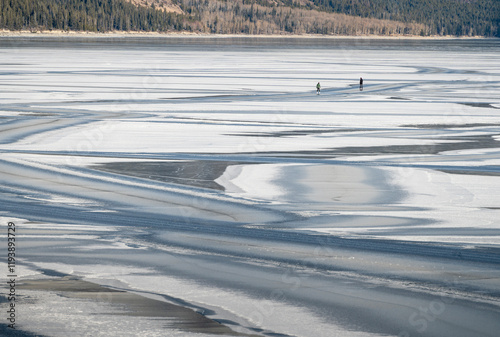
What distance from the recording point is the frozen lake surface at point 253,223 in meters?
6.07

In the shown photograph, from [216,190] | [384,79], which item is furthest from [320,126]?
[384,79]

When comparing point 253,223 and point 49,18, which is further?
point 49,18

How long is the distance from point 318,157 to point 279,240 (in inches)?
212

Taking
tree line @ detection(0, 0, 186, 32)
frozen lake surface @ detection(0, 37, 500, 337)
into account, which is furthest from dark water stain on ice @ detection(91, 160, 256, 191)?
tree line @ detection(0, 0, 186, 32)

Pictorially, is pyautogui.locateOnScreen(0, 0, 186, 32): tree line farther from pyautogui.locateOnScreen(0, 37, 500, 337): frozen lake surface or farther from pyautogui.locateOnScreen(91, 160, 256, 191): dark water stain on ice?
pyautogui.locateOnScreen(91, 160, 256, 191): dark water stain on ice

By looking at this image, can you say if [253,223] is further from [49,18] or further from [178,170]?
[49,18]

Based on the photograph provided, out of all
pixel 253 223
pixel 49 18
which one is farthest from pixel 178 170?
Result: pixel 49 18

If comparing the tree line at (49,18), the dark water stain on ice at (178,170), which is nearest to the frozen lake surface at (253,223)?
the dark water stain on ice at (178,170)

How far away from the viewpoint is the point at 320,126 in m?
17.7

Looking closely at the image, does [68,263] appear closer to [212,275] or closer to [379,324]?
[212,275]

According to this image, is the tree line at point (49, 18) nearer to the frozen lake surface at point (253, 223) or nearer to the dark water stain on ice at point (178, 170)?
the frozen lake surface at point (253, 223)

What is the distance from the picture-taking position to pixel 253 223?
884cm

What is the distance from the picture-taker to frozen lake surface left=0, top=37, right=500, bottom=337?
6.07 metres

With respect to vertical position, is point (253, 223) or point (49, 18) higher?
point (49, 18)
